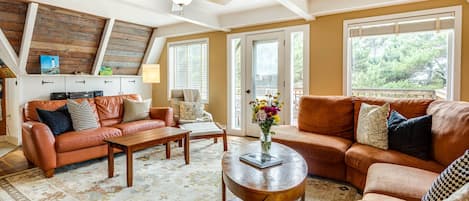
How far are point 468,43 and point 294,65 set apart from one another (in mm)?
2330

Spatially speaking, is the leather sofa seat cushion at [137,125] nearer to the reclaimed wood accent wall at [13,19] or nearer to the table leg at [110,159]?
the table leg at [110,159]

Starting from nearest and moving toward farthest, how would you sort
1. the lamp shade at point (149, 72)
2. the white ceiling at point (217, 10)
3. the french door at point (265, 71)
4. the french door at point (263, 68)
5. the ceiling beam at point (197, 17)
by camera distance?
the white ceiling at point (217, 10) → the ceiling beam at point (197, 17) → the french door at point (265, 71) → the french door at point (263, 68) → the lamp shade at point (149, 72)

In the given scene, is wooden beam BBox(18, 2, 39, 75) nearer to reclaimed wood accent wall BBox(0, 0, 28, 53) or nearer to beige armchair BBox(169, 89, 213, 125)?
reclaimed wood accent wall BBox(0, 0, 28, 53)

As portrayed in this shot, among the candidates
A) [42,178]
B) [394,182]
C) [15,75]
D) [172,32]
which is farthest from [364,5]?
[15,75]

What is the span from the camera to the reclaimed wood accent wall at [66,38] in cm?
442

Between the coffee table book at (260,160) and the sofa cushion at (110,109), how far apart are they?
2791 mm

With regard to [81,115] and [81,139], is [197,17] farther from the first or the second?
[81,139]

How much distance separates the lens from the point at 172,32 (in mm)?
5836

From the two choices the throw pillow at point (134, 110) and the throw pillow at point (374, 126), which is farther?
the throw pillow at point (134, 110)

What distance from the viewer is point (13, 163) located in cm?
360

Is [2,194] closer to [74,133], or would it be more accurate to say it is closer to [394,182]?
[74,133]

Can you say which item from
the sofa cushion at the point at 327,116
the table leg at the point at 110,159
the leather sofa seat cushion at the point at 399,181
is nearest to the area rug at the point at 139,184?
the table leg at the point at 110,159

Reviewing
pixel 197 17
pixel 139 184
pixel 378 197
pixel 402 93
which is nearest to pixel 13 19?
pixel 197 17

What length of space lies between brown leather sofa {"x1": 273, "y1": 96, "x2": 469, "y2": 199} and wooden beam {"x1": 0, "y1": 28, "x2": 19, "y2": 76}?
4.30m
